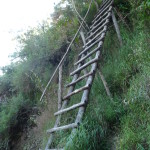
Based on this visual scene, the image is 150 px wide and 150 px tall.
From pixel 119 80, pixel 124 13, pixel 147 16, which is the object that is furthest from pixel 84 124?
pixel 124 13

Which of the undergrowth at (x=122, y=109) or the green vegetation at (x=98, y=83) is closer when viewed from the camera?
the undergrowth at (x=122, y=109)

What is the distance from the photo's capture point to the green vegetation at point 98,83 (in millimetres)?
2590

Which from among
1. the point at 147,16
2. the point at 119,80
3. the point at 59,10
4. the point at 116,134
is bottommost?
the point at 116,134

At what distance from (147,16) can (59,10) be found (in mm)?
3817

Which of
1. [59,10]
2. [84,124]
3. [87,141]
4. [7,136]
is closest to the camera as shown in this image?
[87,141]

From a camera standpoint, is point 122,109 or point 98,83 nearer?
point 122,109

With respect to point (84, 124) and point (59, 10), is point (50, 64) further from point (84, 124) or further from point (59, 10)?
point (84, 124)

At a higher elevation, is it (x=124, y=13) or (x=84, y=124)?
(x=124, y=13)

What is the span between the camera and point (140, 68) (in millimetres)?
3330

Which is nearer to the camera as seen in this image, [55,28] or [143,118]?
[143,118]

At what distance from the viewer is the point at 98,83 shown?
3885 mm

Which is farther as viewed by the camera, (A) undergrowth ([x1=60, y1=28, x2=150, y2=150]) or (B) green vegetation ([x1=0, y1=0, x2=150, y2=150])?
(B) green vegetation ([x1=0, y1=0, x2=150, y2=150])

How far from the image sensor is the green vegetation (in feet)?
8.50

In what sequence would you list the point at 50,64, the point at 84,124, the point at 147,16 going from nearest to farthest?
the point at 84,124, the point at 147,16, the point at 50,64
